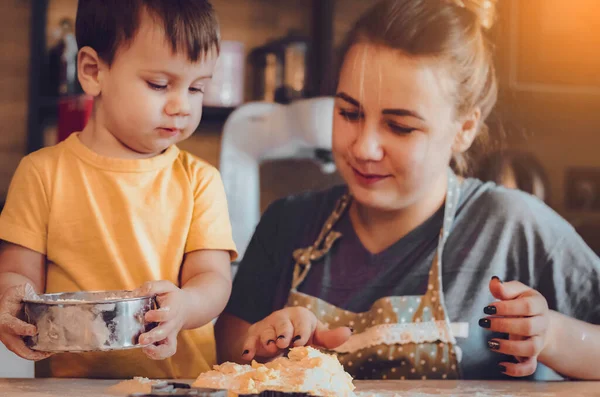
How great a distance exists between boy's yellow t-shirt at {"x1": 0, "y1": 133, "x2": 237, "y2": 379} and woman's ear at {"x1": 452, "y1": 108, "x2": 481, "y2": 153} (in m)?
0.33

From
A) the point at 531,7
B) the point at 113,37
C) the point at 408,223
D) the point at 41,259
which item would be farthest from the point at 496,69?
the point at 41,259

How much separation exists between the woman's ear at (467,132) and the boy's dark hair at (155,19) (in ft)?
1.12

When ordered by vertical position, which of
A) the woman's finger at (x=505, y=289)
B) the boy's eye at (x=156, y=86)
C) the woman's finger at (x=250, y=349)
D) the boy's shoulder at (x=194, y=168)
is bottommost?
the woman's finger at (x=250, y=349)

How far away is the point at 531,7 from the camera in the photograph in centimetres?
104

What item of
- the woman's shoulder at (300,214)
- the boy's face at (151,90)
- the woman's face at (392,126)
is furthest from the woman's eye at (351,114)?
the boy's face at (151,90)

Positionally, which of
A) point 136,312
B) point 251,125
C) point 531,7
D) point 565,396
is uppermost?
point 531,7

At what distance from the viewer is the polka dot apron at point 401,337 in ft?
2.97

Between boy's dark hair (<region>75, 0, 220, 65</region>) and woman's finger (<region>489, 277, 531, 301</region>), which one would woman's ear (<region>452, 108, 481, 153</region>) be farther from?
boy's dark hair (<region>75, 0, 220, 65</region>)

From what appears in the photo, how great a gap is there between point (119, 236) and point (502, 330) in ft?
1.35

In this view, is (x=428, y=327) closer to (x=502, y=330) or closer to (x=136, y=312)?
(x=502, y=330)

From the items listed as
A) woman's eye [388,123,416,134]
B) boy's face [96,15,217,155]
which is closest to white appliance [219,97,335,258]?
woman's eye [388,123,416,134]

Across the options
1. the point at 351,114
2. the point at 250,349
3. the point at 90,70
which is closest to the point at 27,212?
the point at 90,70

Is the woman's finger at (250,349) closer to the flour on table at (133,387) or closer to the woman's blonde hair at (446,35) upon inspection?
the flour on table at (133,387)

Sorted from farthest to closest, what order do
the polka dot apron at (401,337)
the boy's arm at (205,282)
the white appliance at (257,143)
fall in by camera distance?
the white appliance at (257,143)
the polka dot apron at (401,337)
the boy's arm at (205,282)
